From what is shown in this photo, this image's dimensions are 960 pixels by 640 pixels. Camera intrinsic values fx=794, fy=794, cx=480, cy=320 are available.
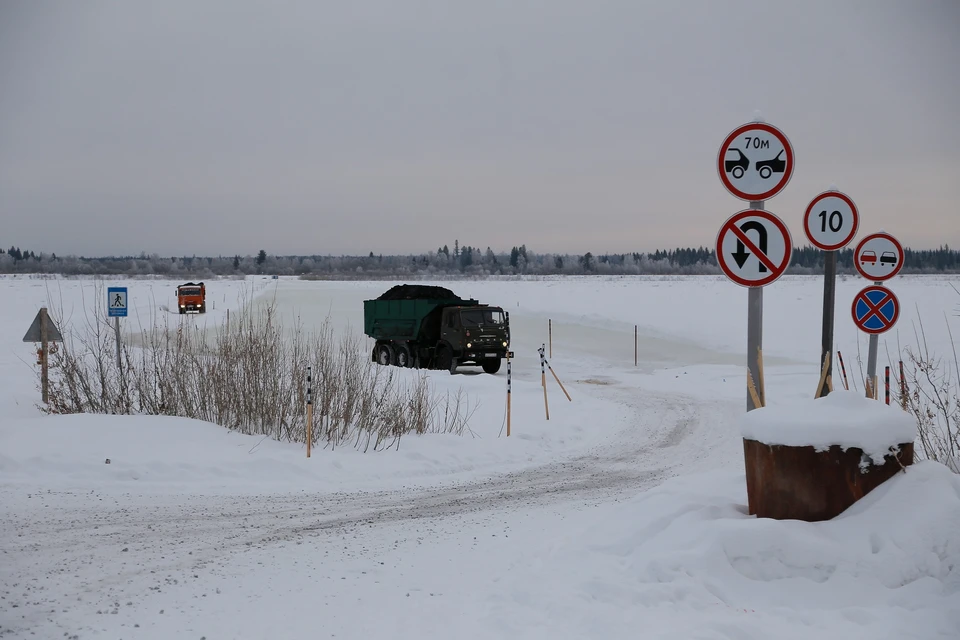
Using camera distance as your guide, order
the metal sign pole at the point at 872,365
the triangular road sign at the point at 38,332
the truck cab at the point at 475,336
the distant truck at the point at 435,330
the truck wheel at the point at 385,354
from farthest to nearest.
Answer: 1. the truck wheel at the point at 385,354
2. the distant truck at the point at 435,330
3. the truck cab at the point at 475,336
4. the triangular road sign at the point at 38,332
5. the metal sign pole at the point at 872,365

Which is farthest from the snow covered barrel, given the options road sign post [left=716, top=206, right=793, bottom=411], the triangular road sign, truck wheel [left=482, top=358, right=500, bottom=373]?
truck wheel [left=482, top=358, right=500, bottom=373]

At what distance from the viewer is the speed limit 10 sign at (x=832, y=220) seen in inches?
369

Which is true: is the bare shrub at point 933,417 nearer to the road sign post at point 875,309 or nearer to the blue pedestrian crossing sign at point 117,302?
the road sign post at point 875,309

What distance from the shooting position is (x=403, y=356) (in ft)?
87.2

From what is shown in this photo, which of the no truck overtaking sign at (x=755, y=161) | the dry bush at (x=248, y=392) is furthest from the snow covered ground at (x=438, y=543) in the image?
the no truck overtaking sign at (x=755, y=161)

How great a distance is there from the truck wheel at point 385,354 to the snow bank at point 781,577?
21.3 metres

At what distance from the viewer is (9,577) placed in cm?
586

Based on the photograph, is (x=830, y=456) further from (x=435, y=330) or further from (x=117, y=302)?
(x=435, y=330)

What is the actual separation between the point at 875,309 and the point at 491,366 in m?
15.3

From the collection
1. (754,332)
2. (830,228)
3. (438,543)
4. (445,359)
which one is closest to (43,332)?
(438,543)

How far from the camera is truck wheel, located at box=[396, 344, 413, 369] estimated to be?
2627cm

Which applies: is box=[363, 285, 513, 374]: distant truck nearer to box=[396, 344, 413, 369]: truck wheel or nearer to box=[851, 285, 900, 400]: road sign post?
box=[396, 344, 413, 369]: truck wheel

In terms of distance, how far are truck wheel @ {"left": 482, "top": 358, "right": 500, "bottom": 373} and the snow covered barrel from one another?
63.5 feet

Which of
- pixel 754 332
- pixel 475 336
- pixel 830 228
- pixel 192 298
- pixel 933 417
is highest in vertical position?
pixel 830 228
